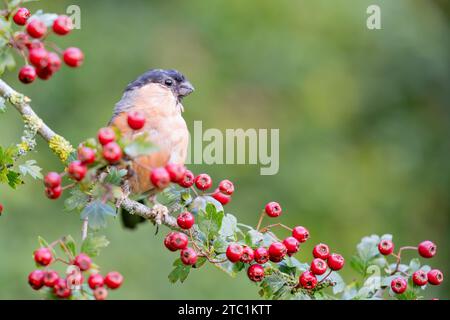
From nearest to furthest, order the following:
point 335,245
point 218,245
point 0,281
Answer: point 218,245 < point 0,281 < point 335,245

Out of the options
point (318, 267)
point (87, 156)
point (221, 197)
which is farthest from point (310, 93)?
point (87, 156)

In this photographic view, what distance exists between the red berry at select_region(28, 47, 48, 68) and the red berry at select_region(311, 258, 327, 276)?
122cm

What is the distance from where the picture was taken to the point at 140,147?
1.98 metres

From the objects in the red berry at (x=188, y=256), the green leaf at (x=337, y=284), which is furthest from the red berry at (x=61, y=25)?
the green leaf at (x=337, y=284)

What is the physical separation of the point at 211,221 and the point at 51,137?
0.67 m

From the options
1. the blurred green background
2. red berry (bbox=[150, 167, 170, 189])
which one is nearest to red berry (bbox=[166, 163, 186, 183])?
red berry (bbox=[150, 167, 170, 189])

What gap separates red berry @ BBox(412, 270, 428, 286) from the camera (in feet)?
9.23

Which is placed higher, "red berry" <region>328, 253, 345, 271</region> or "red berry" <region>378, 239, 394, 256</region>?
"red berry" <region>378, 239, 394, 256</region>

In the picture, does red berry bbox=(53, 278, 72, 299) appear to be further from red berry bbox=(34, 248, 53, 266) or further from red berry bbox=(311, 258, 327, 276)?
red berry bbox=(311, 258, 327, 276)

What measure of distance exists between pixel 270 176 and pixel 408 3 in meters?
2.44

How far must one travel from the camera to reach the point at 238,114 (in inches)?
292
